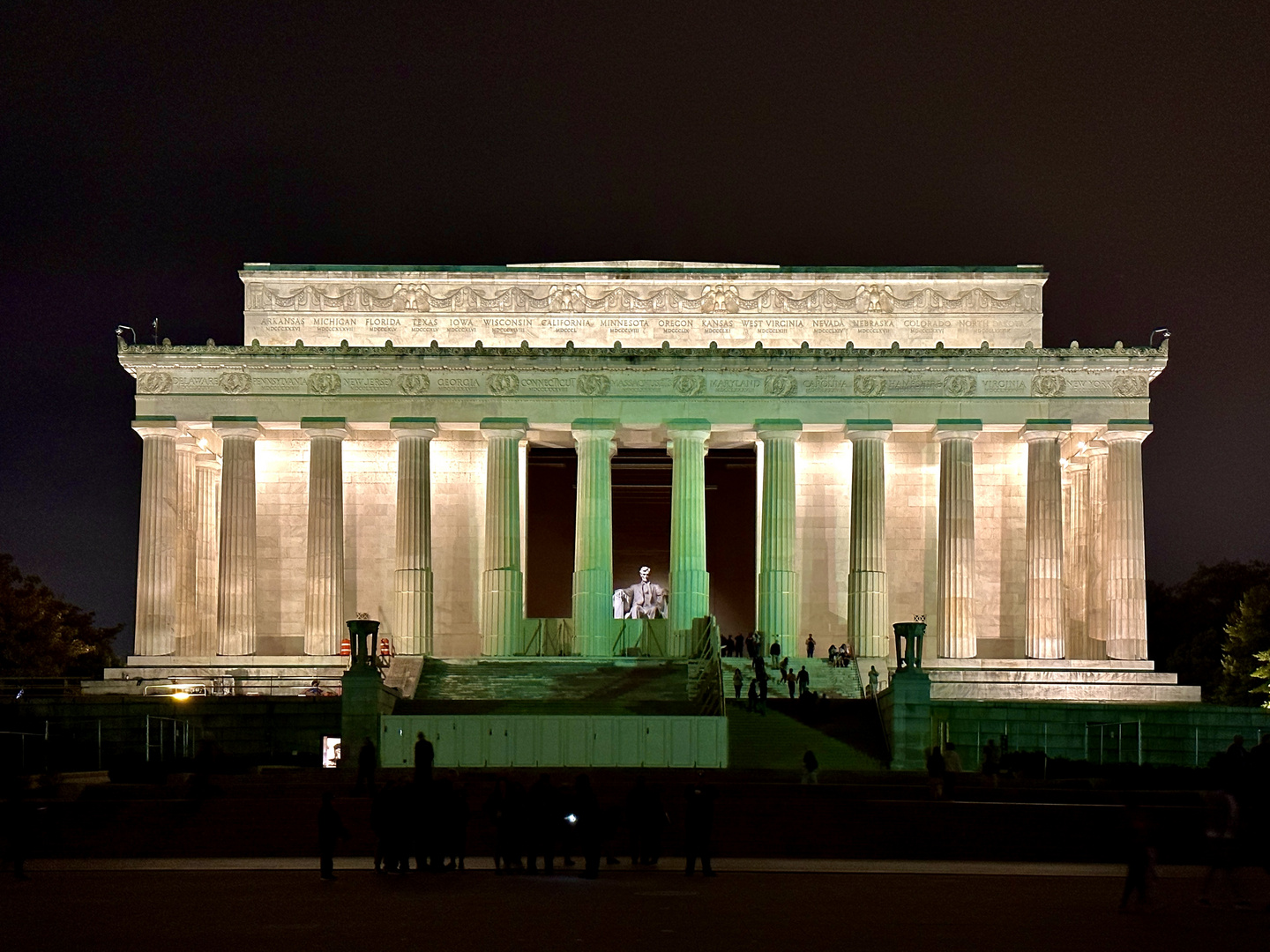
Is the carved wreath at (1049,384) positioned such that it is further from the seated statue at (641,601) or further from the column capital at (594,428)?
the seated statue at (641,601)

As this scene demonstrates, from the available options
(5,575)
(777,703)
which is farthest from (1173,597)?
(5,575)

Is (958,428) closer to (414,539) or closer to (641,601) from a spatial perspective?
(641,601)

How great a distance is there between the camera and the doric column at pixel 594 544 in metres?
69.8

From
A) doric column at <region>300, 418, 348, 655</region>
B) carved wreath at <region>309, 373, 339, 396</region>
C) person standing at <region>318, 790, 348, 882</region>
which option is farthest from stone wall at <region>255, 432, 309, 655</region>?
person standing at <region>318, 790, 348, 882</region>

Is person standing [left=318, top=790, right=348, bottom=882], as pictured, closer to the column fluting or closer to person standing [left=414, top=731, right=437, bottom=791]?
person standing [left=414, top=731, right=437, bottom=791]

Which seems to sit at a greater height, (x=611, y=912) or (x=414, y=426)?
(x=414, y=426)

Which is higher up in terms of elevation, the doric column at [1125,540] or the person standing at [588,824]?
the doric column at [1125,540]

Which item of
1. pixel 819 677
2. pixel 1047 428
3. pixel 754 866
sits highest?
pixel 1047 428

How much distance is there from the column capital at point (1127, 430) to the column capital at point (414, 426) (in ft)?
88.2

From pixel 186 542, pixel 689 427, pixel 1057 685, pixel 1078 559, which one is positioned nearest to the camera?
pixel 1057 685

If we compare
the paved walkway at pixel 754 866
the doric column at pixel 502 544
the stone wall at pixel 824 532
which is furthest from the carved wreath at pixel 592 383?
the paved walkway at pixel 754 866

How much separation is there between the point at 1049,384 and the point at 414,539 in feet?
85.2

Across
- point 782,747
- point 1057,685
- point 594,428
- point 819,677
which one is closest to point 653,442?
point 594,428

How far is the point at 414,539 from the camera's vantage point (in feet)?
232
